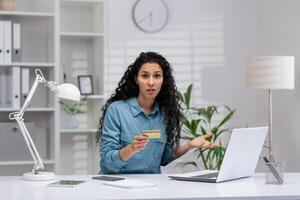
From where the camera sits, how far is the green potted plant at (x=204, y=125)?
440cm

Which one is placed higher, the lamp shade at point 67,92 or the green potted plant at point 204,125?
the lamp shade at point 67,92

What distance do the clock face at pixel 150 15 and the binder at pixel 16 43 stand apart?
3.25 feet

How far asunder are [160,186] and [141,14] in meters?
2.49

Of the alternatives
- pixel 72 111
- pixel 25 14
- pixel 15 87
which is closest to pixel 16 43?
pixel 25 14

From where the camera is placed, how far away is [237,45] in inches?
197

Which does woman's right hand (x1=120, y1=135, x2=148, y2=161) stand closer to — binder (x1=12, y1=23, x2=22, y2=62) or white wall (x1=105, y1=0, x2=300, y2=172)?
binder (x1=12, y1=23, x2=22, y2=62)

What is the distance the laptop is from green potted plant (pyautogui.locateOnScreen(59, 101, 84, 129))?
6.02ft

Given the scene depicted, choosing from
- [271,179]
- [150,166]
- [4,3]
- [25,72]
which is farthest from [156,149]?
[4,3]

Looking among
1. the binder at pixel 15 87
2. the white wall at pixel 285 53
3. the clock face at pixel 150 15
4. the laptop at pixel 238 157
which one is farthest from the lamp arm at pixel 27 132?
the white wall at pixel 285 53

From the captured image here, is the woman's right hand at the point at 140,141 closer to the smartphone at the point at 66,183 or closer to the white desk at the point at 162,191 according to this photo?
the white desk at the point at 162,191

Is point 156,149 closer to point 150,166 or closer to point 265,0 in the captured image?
point 150,166

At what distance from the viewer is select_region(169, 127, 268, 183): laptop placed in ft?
8.37

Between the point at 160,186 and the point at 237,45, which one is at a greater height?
the point at 237,45

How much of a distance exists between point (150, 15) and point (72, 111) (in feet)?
3.37
